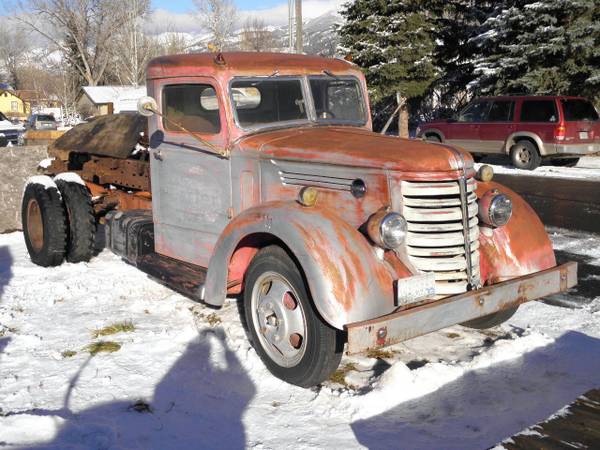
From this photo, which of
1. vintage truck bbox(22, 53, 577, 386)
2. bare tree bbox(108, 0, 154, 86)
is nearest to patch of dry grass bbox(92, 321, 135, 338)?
vintage truck bbox(22, 53, 577, 386)

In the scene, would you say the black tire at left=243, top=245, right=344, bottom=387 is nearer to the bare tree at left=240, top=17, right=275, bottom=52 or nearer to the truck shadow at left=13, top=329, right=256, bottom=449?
the truck shadow at left=13, top=329, right=256, bottom=449

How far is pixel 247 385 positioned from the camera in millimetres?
4047

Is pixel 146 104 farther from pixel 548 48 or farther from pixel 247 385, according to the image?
pixel 548 48

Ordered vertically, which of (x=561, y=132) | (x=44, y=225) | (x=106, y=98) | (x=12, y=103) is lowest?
(x=44, y=225)

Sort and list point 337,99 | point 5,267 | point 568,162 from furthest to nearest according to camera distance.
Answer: point 568,162, point 5,267, point 337,99

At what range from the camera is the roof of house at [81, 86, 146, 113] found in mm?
41188

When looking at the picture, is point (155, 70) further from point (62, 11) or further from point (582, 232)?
point (62, 11)

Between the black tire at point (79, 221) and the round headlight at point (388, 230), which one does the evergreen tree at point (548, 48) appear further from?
the round headlight at point (388, 230)

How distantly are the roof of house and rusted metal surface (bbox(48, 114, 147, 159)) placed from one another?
32920 millimetres

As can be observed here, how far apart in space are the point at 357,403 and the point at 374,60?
20.2 m

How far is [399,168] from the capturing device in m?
3.88

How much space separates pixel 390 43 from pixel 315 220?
19705 millimetres

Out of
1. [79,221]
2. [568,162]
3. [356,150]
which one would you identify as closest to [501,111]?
[568,162]

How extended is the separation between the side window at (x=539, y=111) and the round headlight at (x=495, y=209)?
12.1m
